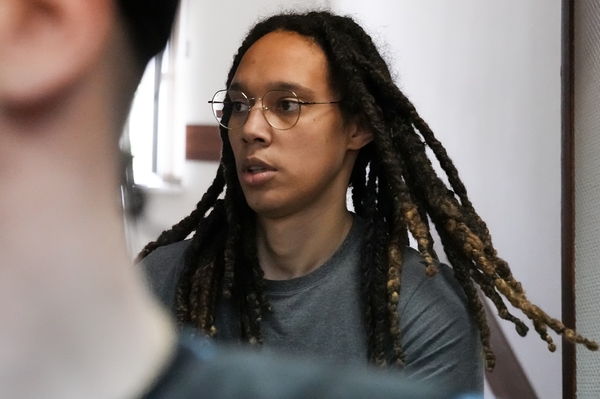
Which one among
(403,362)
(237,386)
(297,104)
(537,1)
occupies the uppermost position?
(537,1)

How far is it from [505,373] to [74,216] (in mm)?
635

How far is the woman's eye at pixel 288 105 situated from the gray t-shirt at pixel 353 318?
0.17 metres

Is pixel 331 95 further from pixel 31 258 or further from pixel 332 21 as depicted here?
pixel 31 258

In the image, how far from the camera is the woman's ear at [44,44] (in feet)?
0.70

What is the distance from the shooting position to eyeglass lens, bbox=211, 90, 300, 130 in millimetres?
444

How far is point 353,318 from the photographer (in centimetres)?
50

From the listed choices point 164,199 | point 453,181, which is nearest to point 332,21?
point 453,181

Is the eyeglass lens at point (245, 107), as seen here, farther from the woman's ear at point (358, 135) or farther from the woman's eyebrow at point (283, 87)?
the woman's ear at point (358, 135)

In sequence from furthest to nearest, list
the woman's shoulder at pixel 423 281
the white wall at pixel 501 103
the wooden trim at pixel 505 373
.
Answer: the white wall at pixel 501 103 → the wooden trim at pixel 505 373 → the woman's shoulder at pixel 423 281

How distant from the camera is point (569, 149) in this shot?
70 centimetres

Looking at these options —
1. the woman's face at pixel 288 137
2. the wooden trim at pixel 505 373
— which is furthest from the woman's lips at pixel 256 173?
the wooden trim at pixel 505 373

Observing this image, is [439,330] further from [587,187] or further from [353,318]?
[587,187]

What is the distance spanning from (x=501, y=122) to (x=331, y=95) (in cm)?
40

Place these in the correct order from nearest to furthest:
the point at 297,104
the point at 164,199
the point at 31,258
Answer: the point at 31,258 → the point at 164,199 → the point at 297,104
